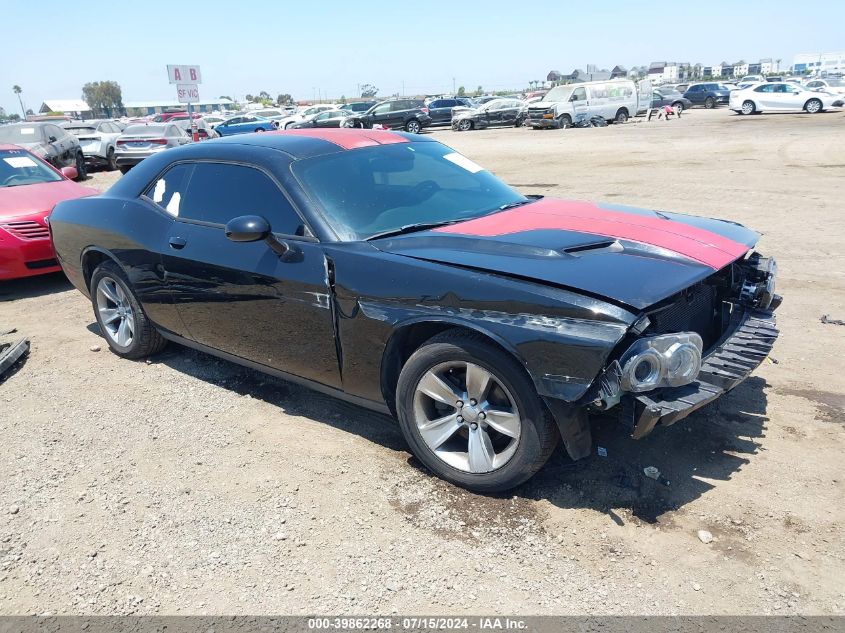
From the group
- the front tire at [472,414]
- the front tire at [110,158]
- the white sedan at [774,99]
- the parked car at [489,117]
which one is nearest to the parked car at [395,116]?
the parked car at [489,117]

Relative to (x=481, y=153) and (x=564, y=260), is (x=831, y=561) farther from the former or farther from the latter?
(x=481, y=153)

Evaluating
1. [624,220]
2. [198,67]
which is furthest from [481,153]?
[624,220]

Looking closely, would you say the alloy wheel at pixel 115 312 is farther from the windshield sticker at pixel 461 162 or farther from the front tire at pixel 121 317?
the windshield sticker at pixel 461 162

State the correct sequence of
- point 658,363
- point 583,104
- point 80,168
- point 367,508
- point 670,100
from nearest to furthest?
point 658,363
point 367,508
point 80,168
point 583,104
point 670,100

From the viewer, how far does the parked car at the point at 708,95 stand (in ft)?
137

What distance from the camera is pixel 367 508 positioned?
125 inches

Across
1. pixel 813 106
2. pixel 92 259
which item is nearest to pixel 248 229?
pixel 92 259

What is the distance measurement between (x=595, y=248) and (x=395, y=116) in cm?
3039

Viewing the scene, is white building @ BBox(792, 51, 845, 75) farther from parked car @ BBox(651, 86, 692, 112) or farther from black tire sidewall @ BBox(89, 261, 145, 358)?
black tire sidewall @ BBox(89, 261, 145, 358)

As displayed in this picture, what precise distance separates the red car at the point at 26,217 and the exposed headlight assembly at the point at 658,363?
6132 mm

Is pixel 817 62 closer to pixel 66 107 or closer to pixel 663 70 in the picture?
pixel 663 70

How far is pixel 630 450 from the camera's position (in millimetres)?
3510

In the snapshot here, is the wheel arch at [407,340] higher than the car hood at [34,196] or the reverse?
the reverse

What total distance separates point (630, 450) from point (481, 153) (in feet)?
59.4
